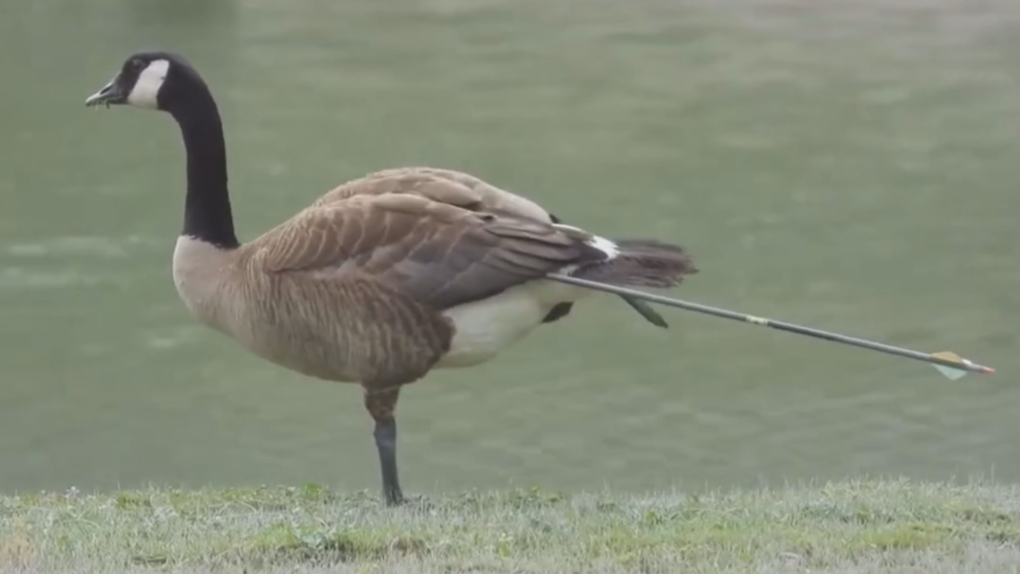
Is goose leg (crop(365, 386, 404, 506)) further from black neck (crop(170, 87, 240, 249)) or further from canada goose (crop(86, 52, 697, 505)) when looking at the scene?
black neck (crop(170, 87, 240, 249))

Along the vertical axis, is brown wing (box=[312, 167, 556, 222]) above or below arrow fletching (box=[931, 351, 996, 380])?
above

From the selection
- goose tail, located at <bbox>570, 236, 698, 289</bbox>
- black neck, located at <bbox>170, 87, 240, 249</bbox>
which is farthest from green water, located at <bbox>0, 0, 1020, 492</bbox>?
goose tail, located at <bbox>570, 236, 698, 289</bbox>

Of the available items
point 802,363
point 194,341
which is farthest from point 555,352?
point 194,341

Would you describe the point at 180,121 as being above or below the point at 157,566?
above

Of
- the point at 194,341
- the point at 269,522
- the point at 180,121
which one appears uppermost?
the point at 180,121

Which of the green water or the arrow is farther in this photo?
the green water

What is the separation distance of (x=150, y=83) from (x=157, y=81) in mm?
37

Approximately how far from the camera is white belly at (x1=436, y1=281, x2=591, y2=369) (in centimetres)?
665

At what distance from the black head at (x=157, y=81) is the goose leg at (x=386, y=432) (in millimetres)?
1526

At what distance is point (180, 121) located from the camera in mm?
7352

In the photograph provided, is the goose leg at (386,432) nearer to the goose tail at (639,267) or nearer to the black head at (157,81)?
the goose tail at (639,267)

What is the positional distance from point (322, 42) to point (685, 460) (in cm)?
1510

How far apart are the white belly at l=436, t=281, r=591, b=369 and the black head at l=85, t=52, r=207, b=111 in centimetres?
158

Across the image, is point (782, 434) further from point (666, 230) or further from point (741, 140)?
point (741, 140)
